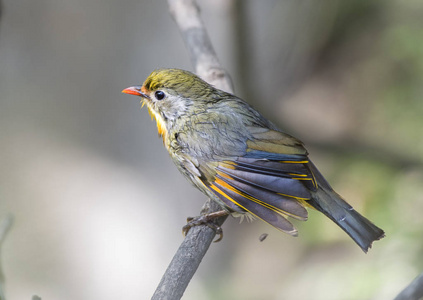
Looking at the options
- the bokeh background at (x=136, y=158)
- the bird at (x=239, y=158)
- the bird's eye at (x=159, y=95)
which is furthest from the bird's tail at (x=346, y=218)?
the bokeh background at (x=136, y=158)

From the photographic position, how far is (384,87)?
5863 mm

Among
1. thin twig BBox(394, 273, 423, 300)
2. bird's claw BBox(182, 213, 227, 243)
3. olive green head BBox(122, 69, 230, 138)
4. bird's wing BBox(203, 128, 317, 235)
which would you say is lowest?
thin twig BBox(394, 273, 423, 300)

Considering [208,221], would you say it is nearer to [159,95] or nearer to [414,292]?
[159,95]

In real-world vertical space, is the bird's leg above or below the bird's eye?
below

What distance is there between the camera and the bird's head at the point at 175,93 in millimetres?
3236

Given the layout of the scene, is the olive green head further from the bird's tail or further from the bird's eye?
the bird's tail

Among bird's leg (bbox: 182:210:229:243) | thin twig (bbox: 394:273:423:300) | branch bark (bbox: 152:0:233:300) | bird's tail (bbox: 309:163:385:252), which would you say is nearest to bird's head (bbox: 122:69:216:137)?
branch bark (bbox: 152:0:233:300)

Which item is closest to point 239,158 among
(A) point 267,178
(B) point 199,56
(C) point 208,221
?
(A) point 267,178

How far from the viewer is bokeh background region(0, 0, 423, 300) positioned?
16.5 ft

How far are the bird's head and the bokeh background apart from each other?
1.73m

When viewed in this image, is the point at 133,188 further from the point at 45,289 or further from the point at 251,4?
the point at 251,4

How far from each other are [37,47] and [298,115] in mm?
2835

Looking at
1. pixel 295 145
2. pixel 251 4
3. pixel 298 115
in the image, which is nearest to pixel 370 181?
pixel 298 115

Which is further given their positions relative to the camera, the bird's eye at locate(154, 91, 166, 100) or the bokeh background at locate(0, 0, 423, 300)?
the bokeh background at locate(0, 0, 423, 300)
